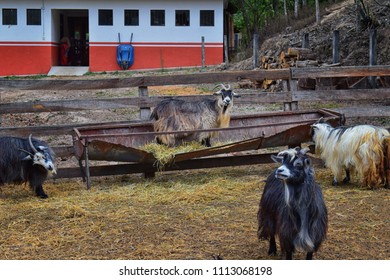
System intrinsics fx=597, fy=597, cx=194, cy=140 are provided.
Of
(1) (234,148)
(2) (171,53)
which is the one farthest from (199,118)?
(2) (171,53)

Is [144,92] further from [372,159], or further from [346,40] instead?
[346,40]

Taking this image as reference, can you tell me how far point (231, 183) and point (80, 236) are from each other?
3066 mm

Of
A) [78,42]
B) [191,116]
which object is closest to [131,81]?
[191,116]

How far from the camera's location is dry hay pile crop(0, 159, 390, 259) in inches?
223

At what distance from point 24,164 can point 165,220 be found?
100 inches

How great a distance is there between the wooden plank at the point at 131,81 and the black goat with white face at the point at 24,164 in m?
1.95

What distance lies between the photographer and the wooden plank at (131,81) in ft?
32.8

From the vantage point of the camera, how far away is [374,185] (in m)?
8.23

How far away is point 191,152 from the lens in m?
8.48

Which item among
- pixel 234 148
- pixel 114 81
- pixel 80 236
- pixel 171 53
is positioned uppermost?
pixel 171 53

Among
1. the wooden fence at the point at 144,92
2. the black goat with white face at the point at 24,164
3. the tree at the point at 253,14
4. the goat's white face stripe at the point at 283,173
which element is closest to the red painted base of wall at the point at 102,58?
the tree at the point at 253,14

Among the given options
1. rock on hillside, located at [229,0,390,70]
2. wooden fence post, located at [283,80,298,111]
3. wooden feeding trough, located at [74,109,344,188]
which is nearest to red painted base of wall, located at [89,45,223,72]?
rock on hillside, located at [229,0,390,70]

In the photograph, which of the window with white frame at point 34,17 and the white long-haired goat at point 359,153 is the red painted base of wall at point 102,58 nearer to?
the window with white frame at point 34,17
